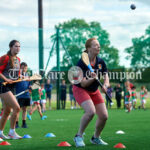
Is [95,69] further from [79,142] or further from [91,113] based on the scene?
[79,142]

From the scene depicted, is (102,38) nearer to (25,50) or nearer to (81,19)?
(25,50)

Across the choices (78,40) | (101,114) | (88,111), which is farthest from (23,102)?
(78,40)

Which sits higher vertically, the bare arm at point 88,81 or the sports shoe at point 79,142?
the bare arm at point 88,81

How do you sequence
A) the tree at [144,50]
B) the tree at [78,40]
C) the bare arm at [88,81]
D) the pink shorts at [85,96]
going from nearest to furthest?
the bare arm at [88,81], the pink shorts at [85,96], the tree at [78,40], the tree at [144,50]

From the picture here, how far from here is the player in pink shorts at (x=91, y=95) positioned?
6.64 metres

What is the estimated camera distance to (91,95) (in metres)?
6.89

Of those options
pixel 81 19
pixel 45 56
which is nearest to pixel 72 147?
pixel 45 56

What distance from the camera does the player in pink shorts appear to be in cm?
664

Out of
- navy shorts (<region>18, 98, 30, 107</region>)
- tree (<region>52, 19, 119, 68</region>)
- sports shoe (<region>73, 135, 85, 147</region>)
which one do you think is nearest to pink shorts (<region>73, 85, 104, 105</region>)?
sports shoe (<region>73, 135, 85, 147</region>)

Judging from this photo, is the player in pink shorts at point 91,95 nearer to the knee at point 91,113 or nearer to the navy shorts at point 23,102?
the knee at point 91,113

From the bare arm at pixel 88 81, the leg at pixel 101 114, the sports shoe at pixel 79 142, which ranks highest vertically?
the bare arm at pixel 88 81

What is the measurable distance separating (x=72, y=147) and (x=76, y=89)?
98 cm

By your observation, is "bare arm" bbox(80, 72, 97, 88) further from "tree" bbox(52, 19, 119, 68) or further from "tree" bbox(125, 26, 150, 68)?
"tree" bbox(125, 26, 150, 68)

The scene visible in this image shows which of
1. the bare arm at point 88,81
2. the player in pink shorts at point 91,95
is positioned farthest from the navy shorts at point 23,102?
the bare arm at point 88,81
